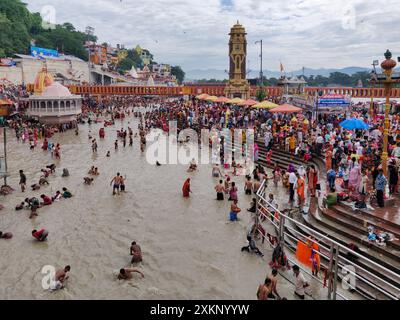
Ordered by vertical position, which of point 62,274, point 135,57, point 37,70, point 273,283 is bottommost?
point 62,274

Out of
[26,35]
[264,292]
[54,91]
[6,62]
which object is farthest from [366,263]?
[26,35]

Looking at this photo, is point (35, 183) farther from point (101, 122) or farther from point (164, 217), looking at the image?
point (101, 122)

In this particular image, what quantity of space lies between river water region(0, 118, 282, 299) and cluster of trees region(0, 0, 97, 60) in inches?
2022

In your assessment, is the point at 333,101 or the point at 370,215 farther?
the point at 333,101

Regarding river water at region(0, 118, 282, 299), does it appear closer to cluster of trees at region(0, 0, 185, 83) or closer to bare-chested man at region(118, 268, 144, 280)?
bare-chested man at region(118, 268, 144, 280)

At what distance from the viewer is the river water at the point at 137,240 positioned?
8.29 m

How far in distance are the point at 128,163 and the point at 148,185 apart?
193 inches

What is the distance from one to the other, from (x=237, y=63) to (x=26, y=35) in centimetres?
4347

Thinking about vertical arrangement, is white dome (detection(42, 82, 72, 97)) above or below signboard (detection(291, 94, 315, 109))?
above

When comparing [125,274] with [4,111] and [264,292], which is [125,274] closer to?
[264,292]

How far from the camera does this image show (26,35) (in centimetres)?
6938

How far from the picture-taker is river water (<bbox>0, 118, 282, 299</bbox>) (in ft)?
27.2

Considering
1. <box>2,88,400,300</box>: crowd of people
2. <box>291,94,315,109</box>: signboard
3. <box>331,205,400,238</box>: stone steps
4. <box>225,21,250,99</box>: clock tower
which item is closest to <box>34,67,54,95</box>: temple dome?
<box>2,88,400,300</box>: crowd of people

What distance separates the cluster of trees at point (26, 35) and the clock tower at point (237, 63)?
3434cm
